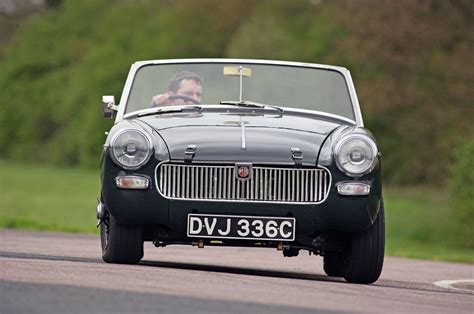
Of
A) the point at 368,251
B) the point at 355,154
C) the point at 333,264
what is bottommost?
the point at 333,264

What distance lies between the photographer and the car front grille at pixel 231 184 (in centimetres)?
905

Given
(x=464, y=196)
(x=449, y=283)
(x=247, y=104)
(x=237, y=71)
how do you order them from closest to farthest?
1. (x=247, y=104)
2. (x=237, y=71)
3. (x=449, y=283)
4. (x=464, y=196)

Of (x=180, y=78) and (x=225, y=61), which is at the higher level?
(x=225, y=61)

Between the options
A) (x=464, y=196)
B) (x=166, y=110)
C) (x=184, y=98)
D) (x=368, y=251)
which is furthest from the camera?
(x=464, y=196)

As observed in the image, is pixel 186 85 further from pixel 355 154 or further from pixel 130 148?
pixel 355 154

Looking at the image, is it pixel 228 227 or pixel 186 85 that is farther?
pixel 186 85

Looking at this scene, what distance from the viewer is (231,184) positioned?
9.05 m

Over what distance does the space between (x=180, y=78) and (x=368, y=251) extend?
209 cm

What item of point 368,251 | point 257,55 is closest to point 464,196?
point 368,251

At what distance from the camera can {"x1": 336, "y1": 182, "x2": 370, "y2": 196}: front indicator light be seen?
916 cm

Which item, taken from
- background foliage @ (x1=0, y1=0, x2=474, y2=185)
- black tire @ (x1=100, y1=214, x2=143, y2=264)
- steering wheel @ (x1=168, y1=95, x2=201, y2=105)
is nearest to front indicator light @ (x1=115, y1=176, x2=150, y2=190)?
black tire @ (x1=100, y1=214, x2=143, y2=264)

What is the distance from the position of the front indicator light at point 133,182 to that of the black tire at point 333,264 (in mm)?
1900

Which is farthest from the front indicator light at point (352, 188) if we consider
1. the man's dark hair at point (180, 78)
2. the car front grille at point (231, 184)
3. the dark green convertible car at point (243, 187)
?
the man's dark hair at point (180, 78)

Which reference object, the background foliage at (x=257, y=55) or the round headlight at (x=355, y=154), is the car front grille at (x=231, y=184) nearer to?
the round headlight at (x=355, y=154)
